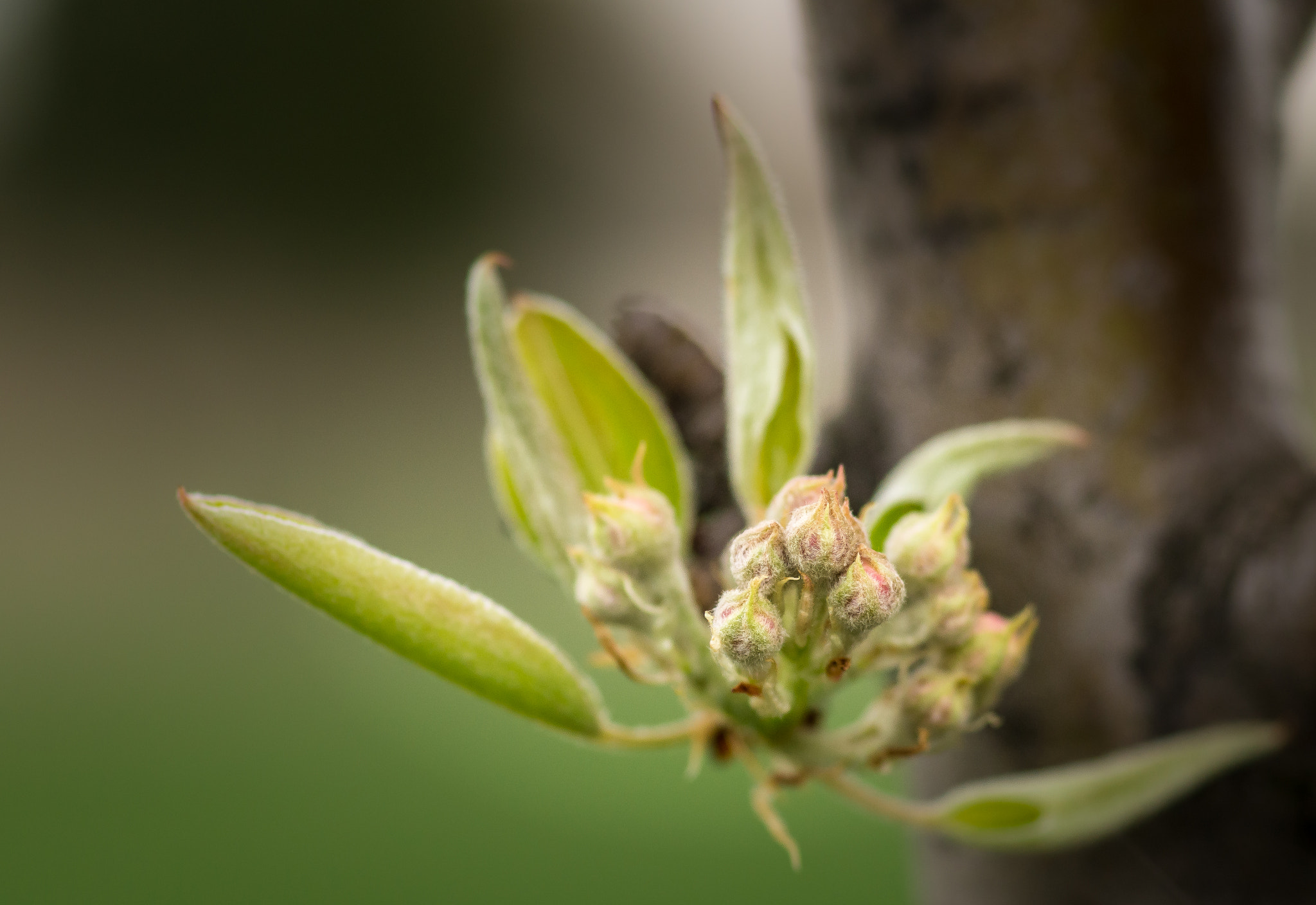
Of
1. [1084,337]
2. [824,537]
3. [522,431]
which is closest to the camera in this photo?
[824,537]

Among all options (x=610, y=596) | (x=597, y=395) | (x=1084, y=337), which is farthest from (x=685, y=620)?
(x=1084, y=337)

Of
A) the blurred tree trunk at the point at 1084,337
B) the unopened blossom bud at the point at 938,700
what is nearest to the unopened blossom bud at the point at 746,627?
the unopened blossom bud at the point at 938,700

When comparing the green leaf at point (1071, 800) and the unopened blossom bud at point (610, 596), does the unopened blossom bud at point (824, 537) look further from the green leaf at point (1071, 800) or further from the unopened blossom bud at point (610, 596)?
the green leaf at point (1071, 800)

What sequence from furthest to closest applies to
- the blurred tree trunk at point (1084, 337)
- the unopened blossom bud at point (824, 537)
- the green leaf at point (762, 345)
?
the blurred tree trunk at point (1084, 337), the green leaf at point (762, 345), the unopened blossom bud at point (824, 537)

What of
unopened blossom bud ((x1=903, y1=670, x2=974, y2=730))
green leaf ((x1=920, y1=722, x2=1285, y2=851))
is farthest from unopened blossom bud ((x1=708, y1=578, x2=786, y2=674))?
green leaf ((x1=920, y1=722, x2=1285, y2=851))

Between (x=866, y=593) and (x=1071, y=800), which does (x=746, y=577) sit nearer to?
(x=866, y=593)

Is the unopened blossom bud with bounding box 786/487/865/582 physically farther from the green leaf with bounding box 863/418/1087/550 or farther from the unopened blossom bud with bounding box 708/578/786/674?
the green leaf with bounding box 863/418/1087/550

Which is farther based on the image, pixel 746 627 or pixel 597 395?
pixel 597 395
